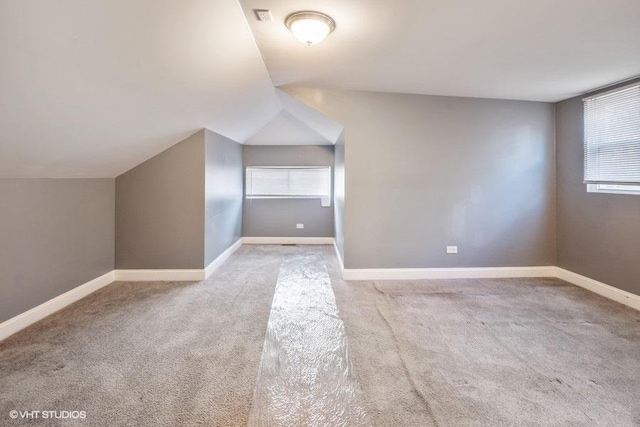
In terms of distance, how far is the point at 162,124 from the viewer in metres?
3.13

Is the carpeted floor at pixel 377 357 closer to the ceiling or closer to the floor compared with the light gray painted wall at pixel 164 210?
closer to the floor

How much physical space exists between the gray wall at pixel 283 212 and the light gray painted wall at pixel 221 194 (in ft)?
0.94

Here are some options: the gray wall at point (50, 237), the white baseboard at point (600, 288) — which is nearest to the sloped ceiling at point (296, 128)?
the gray wall at point (50, 237)

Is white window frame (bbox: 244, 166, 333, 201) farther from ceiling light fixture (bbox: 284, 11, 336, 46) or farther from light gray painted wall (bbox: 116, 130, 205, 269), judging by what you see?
ceiling light fixture (bbox: 284, 11, 336, 46)

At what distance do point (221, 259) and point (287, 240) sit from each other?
182cm

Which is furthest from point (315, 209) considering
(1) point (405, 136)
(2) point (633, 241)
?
(2) point (633, 241)

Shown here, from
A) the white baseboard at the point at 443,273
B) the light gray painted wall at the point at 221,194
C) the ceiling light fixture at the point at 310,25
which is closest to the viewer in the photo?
the ceiling light fixture at the point at 310,25

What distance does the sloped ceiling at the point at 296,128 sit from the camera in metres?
4.12

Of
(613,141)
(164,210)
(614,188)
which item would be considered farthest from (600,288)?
(164,210)

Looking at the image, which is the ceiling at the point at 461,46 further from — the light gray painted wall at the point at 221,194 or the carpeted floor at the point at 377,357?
the carpeted floor at the point at 377,357

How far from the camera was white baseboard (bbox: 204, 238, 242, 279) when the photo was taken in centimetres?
404

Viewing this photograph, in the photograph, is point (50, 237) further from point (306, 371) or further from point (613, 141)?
point (613, 141)

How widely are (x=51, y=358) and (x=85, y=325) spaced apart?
1.74 feet

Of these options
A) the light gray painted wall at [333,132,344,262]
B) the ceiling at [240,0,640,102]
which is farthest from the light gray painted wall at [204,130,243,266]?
the light gray painted wall at [333,132,344,262]
